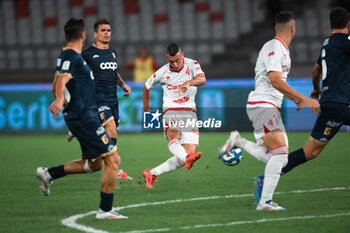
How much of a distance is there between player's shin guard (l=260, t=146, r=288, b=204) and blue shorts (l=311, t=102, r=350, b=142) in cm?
96

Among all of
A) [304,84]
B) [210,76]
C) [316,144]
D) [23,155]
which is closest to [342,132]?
[304,84]

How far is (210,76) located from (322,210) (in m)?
13.2

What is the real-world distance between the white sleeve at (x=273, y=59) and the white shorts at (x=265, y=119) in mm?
431

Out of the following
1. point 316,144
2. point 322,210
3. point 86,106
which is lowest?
point 322,210

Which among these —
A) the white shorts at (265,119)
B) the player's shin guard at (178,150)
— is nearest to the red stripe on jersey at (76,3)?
the player's shin guard at (178,150)

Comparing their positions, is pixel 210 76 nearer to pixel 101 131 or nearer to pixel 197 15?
pixel 197 15

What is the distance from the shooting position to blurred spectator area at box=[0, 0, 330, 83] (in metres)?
20.9

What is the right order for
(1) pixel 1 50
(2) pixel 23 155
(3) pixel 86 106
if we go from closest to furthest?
(3) pixel 86 106 → (2) pixel 23 155 → (1) pixel 1 50

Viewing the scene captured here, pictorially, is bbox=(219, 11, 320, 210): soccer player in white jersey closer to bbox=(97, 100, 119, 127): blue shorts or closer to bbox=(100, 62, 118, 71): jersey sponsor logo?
bbox=(97, 100, 119, 127): blue shorts

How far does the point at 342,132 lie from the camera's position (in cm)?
1684

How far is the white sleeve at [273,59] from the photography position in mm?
6742

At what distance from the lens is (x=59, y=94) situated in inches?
247

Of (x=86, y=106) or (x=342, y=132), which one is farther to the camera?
(x=342, y=132)

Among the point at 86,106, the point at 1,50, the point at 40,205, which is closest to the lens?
the point at 86,106
